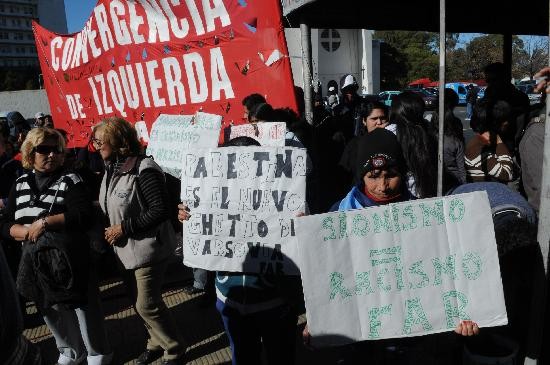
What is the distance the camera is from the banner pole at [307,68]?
3961 millimetres

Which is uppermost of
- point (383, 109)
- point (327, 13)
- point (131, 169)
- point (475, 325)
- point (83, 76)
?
point (327, 13)

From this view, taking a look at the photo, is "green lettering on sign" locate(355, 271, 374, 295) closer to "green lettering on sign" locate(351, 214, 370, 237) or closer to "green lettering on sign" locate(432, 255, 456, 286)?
"green lettering on sign" locate(351, 214, 370, 237)

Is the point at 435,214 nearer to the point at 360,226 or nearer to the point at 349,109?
the point at 360,226

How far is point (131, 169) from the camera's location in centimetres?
320

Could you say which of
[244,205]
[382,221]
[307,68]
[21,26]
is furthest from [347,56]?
[21,26]

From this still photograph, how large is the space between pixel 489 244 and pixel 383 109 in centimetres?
212

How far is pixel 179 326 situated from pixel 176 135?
164 centimetres

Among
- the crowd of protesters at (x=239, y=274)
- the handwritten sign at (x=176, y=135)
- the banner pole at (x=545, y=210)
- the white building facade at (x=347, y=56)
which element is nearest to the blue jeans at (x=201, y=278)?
the crowd of protesters at (x=239, y=274)

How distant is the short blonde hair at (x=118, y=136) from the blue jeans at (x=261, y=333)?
1.21 meters

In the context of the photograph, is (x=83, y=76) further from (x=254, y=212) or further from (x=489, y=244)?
(x=489, y=244)

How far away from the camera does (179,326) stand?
4.37m

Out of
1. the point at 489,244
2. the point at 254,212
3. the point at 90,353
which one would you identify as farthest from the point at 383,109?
→ the point at 90,353

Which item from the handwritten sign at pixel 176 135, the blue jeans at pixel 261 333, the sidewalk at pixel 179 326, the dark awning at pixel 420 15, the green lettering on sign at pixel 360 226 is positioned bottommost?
the sidewalk at pixel 179 326

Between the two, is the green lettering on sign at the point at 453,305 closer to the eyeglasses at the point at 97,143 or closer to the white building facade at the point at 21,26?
the eyeglasses at the point at 97,143
